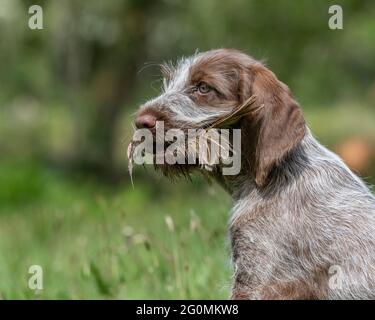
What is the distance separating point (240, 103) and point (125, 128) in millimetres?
13230

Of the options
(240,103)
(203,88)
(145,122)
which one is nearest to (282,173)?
(240,103)

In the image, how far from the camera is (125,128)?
18609 millimetres

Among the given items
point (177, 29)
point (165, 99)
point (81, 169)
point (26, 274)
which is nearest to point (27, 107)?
point (81, 169)

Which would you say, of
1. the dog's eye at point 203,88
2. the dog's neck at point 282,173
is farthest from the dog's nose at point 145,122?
the dog's neck at point 282,173

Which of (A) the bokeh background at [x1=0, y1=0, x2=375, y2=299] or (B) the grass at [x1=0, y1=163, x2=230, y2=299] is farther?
(A) the bokeh background at [x1=0, y1=0, x2=375, y2=299]

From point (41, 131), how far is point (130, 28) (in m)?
8.79

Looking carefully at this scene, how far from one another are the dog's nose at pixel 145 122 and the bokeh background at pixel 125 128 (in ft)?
4.22

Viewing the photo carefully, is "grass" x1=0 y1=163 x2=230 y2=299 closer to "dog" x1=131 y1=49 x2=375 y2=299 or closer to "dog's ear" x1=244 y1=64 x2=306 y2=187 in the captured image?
"dog" x1=131 y1=49 x2=375 y2=299

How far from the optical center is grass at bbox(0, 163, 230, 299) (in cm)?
689

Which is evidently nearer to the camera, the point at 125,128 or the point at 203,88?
the point at 203,88

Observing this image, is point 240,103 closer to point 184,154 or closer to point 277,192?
point 184,154

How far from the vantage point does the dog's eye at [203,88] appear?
5543 mm

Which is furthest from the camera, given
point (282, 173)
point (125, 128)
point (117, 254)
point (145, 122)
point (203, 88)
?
point (125, 128)

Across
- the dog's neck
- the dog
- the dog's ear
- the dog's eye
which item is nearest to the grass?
the dog's neck
